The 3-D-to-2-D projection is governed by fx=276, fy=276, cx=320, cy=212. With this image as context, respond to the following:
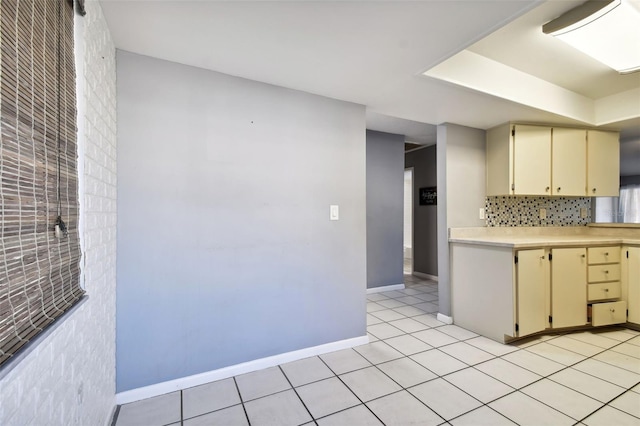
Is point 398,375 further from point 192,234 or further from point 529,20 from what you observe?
point 529,20

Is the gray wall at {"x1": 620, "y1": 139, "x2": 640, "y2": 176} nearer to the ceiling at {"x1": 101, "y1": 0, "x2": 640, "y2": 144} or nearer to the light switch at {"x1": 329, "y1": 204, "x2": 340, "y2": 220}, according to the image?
the ceiling at {"x1": 101, "y1": 0, "x2": 640, "y2": 144}

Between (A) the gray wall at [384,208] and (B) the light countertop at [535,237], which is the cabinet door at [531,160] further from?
(A) the gray wall at [384,208]

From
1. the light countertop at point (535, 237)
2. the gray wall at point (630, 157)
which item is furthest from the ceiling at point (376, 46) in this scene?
the gray wall at point (630, 157)

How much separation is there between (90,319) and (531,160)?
3906mm

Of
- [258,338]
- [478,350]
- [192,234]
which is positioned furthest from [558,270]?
[192,234]

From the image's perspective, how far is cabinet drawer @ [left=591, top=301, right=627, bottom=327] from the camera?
2732mm

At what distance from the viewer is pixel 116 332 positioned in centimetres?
166

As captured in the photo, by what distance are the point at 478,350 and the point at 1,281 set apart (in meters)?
2.92

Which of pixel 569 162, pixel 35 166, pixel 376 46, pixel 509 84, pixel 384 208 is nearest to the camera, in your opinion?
pixel 35 166

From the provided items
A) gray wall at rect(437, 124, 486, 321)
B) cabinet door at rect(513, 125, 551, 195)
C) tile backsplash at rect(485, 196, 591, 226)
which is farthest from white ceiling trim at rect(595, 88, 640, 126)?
gray wall at rect(437, 124, 486, 321)

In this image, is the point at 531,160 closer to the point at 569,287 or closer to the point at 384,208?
the point at 569,287

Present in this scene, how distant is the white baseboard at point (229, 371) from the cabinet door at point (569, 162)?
2804mm

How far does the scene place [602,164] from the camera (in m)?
3.28

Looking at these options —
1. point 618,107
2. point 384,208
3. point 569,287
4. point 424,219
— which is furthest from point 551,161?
point 424,219
